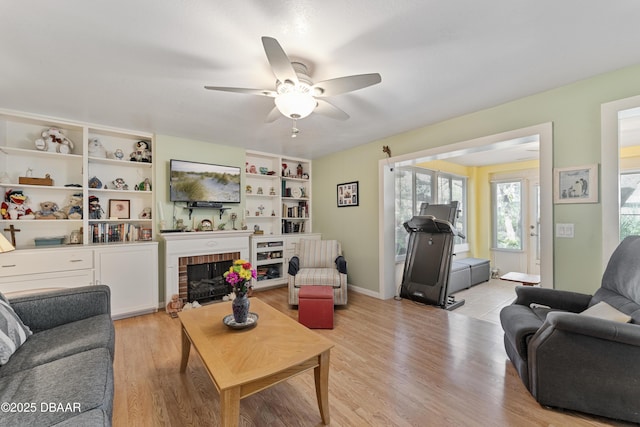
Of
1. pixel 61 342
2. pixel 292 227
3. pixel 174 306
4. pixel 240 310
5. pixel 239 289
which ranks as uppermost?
pixel 292 227

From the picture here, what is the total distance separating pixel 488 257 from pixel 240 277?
5821 millimetres

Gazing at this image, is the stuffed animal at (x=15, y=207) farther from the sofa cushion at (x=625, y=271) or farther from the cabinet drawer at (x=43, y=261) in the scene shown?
the sofa cushion at (x=625, y=271)

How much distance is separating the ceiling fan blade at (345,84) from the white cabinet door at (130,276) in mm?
2925

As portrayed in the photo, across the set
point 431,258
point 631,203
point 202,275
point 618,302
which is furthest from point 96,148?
point 631,203

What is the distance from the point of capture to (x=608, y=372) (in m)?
1.51

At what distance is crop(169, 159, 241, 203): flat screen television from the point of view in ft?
11.9

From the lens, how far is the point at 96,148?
333 centimetres

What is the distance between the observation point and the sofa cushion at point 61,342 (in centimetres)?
140

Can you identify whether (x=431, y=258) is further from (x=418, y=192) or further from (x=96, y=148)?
(x=96, y=148)

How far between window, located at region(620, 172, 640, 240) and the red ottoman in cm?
454

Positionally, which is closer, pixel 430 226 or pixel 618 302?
pixel 618 302

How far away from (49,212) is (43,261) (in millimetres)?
676

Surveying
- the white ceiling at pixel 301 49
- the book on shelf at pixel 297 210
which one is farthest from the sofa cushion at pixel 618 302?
the book on shelf at pixel 297 210

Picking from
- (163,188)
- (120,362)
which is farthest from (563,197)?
(163,188)
